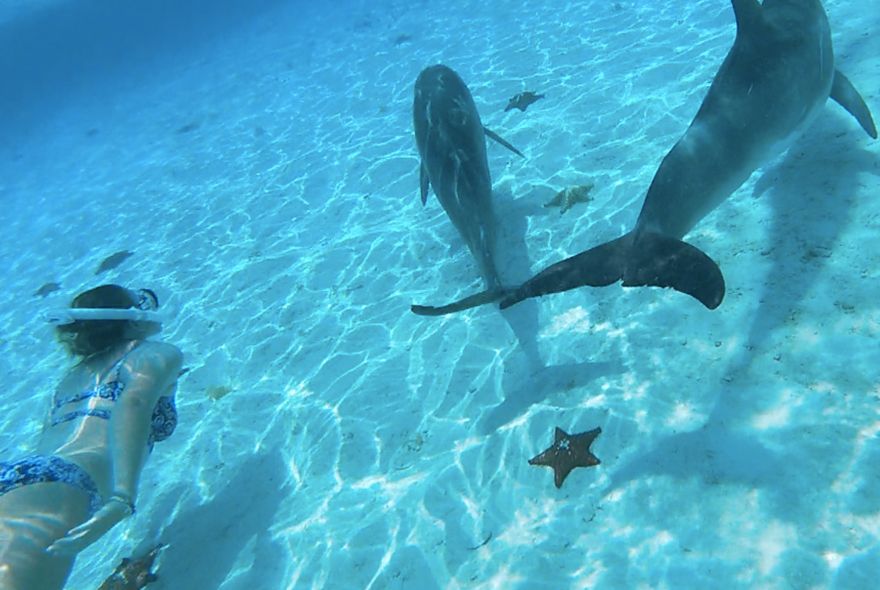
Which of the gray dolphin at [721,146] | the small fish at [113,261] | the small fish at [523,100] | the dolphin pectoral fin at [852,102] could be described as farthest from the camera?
the small fish at [113,261]

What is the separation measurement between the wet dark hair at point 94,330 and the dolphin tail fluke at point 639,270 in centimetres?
397

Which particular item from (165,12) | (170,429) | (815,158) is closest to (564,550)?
(170,429)

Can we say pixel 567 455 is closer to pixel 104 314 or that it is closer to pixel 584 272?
pixel 584 272

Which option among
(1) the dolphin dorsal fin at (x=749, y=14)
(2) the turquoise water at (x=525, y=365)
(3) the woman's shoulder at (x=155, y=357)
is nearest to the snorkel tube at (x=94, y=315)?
(3) the woman's shoulder at (x=155, y=357)

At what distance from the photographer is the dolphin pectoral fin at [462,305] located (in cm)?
448

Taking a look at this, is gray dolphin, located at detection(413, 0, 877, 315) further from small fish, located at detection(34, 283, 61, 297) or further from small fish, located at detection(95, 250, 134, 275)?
small fish, located at detection(34, 283, 61, 297)

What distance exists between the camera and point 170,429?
5.88 m

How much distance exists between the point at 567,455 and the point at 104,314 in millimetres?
4608

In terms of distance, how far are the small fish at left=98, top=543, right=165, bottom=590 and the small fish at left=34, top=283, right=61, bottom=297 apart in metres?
10.0

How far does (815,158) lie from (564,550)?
5.78m

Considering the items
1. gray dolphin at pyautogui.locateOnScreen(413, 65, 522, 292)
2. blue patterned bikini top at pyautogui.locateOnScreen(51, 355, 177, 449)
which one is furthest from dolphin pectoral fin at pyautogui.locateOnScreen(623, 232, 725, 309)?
blue patterned bikini top at pyautogui.locateOnScreen(51, 355, 177, 449)

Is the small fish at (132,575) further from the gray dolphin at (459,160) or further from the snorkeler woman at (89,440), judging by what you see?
the gray dolphin at (459,160)

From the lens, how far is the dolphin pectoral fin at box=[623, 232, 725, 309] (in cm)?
387

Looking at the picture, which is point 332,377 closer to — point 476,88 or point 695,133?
point 695,133
